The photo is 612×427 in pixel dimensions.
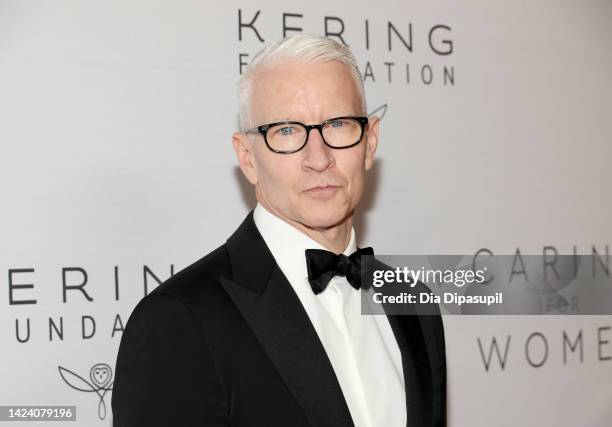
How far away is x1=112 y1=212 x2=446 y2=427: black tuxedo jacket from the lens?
4.87 feet

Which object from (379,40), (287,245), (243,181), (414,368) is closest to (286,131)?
(287,245)

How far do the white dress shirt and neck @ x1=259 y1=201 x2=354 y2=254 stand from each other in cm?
1

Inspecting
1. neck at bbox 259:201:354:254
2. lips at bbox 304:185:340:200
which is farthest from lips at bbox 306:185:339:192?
neck at bbox 259:201:354:254

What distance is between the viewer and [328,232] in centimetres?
180

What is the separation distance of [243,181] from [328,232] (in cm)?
74

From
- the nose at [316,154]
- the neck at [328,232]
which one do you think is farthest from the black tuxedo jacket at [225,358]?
the nose at [316,154]

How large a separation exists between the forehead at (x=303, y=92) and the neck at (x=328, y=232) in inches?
9.1

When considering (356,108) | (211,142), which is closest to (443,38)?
(211,142)

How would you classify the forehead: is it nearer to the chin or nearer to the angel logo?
the chin

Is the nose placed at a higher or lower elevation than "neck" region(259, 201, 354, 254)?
higher

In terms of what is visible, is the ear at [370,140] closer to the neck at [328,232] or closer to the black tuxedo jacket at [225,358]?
the neck at [328,232]

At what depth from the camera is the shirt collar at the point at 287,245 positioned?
5.77 ft

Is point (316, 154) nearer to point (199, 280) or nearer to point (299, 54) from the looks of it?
point (299, 54)

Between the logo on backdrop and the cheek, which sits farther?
the logo on backdrop
